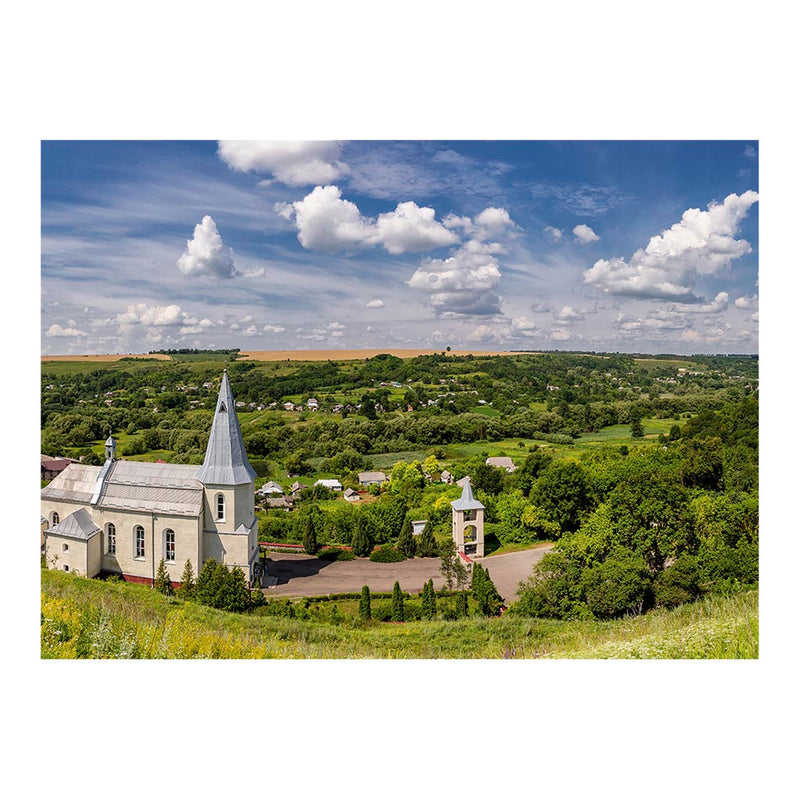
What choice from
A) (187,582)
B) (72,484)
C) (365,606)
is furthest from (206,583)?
(72,484)

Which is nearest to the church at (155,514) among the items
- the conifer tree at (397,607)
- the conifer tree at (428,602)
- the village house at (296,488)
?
the village house at (296,488)

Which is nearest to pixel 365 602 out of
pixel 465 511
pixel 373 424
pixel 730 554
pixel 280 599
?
pixel 280 599

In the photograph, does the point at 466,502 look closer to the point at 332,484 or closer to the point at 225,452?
the point at 332,484

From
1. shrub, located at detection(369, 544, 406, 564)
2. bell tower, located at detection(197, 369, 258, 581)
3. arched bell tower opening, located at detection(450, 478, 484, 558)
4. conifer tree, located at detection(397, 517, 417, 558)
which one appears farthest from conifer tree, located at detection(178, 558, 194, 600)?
arched bell tower opening, located at detection(450, 478, 484, 558)

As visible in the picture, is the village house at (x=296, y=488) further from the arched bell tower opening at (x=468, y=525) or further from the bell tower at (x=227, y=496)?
the arched bell tower opening at (x=468, y=525)

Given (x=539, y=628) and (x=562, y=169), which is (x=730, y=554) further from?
(x=562, y=169)

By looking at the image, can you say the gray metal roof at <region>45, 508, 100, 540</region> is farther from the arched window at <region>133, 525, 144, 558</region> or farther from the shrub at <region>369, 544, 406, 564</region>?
the shrub at <region>369, 544, 406, 564</region>
